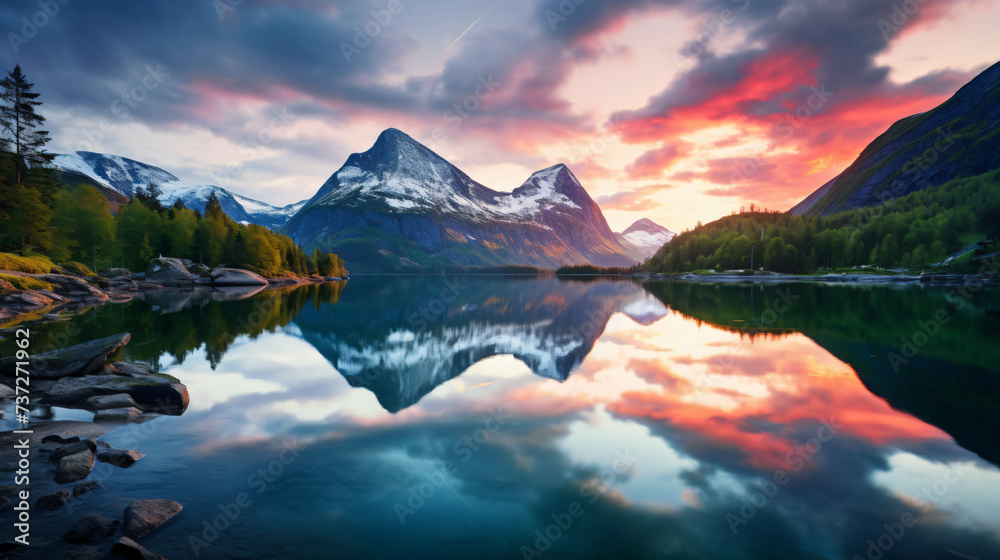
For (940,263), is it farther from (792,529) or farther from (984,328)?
(792,529)

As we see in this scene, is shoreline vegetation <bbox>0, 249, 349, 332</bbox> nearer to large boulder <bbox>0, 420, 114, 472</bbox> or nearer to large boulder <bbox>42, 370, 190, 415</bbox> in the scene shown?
large boulder <bbox>42, 370, 190, 415</bbox>

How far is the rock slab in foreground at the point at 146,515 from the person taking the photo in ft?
23.9

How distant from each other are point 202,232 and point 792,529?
12547 centimetres

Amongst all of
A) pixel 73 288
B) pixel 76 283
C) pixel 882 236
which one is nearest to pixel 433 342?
pixel 73 288

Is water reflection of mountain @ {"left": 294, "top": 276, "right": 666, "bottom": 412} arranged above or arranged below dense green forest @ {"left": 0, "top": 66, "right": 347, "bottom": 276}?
below

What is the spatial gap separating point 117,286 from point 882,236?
748 feet

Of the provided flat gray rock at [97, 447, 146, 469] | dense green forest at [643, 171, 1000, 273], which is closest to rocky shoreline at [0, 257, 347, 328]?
flat gray rock at [97, 447, 146, 469]

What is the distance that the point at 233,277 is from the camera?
316ft

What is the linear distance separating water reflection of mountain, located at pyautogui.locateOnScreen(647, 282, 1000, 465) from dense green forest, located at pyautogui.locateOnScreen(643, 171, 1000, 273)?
131336 mm

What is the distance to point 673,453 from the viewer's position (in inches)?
435

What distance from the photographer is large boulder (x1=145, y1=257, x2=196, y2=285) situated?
85438 millimetres

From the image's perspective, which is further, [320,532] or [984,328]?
[984,328]

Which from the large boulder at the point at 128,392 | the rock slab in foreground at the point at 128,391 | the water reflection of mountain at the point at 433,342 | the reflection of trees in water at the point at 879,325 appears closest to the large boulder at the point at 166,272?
the water reflection of mountain at the point at 433,342

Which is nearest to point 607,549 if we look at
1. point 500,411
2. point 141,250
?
point 500,411
